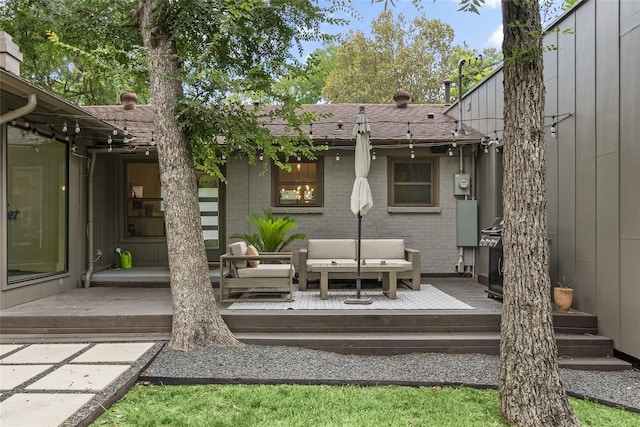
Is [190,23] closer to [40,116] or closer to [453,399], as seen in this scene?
[40,116]

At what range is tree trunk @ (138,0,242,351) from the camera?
196 inches

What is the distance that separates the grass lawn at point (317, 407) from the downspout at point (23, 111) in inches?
153

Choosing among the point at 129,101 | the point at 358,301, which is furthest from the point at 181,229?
the point at 129,101

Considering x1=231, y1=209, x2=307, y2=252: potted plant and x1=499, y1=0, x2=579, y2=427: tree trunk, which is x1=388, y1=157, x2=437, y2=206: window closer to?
x1=231, y1=209, x2=307, y2=252: potted plant

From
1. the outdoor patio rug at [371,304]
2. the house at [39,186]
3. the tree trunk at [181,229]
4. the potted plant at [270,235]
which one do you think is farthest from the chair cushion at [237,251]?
the house at [39,186]

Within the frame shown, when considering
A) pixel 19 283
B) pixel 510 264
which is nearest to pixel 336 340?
pixel 510 264

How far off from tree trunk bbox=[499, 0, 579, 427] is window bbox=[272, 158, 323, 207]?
602 cm

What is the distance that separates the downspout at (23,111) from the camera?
548 centimetres

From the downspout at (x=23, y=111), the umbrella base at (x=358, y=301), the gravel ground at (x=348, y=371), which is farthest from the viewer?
the umbrella base at (x=358, y=301)

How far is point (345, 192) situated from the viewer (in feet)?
29.7

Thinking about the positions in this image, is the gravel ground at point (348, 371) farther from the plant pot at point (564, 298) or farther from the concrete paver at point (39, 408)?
the plant pot at point (564, 298)

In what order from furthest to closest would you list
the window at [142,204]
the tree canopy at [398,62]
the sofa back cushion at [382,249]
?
the tree canopy at [398,62] → the window at [142,204] → the sofa back cushion at [382,249]

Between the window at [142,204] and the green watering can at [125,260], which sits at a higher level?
the window at [142,204]

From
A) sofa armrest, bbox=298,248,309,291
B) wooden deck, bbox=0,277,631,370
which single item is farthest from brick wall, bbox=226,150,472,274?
wooden deck, bbox=0,277,631,370
